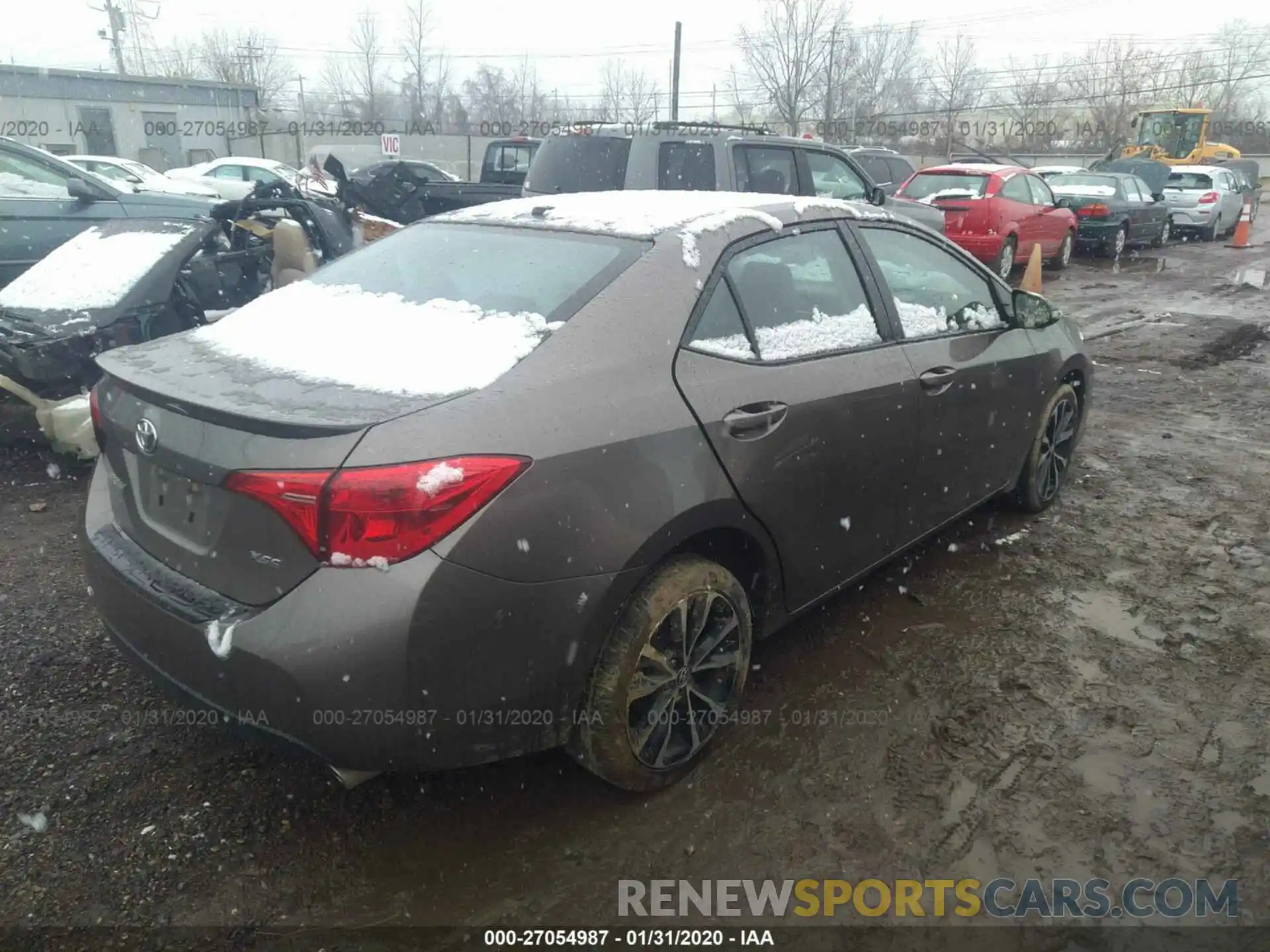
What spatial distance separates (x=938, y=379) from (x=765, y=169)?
17.0 feet

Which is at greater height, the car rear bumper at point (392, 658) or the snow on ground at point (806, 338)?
the snow on ground at point (806, 338)

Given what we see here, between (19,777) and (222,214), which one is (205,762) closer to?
(19,777)

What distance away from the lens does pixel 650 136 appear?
25.7 ft

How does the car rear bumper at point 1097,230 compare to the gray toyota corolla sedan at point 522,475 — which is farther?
the car rear bumper at point 1097,230

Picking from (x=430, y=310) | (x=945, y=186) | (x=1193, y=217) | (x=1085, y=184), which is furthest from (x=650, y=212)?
(x=1193, y=217)

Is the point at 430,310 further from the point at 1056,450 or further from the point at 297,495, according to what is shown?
the point at 1056,450

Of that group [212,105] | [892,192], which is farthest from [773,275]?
[212,105]

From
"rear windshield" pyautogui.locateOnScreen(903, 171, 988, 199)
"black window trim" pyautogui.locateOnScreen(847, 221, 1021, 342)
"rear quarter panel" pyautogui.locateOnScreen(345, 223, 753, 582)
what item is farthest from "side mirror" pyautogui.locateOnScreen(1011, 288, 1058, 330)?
"rear windshield" pyautogui.locateOnScreen(903, 171, 988, 199)

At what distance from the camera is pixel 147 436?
2.33m

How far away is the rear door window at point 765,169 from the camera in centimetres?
772

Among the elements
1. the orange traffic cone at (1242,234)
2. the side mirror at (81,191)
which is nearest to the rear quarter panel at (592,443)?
the side mirror at (81,191)

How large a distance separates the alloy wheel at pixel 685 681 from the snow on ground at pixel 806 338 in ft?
2.35

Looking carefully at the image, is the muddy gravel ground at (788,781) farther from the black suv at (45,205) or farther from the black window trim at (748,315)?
the black suv at (45,205)

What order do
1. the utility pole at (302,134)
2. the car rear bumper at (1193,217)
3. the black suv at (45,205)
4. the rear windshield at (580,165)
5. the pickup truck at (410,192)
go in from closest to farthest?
1. the black suv at (45,205)
2. the rear windshield at (580,165)
3. the pickup truck at (410,192)
4. the car rear bumper at (1193,217)
5. the utility pole at (302,134)
